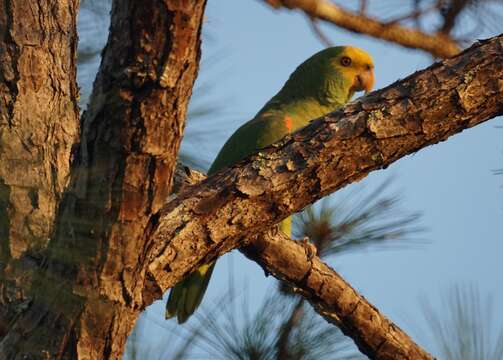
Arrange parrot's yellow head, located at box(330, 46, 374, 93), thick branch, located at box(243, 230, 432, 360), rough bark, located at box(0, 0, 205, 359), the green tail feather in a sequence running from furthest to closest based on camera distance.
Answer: parrot's yellow head, located at box(330, 46, 374, 93) → the green tail feather → thick branch, located at box(243, 230, 432, 360) → rough bark, located at box(0, 0, 205, 359)

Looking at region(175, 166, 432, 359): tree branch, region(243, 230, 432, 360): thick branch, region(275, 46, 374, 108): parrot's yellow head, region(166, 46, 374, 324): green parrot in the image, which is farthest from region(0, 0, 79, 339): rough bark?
region(275, 46, 374, 108): parrot's yellow head

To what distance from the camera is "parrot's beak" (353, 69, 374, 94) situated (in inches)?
166

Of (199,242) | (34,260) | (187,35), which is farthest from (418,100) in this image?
(34,260)

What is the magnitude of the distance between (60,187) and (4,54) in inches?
16.6

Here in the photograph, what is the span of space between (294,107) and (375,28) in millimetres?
517

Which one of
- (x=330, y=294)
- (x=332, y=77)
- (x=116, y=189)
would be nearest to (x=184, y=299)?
(x=330, y=294)

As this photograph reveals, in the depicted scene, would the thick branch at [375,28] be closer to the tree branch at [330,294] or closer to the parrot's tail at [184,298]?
the parrot's tail at [184,298]

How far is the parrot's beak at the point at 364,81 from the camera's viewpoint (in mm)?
4207

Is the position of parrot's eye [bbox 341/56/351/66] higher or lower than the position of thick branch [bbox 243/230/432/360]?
higher

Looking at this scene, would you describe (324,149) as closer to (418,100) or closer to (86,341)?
(418,100)

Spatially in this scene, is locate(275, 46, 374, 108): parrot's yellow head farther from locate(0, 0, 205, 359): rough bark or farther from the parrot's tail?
locate(0, 0, 205, 359): rough bark

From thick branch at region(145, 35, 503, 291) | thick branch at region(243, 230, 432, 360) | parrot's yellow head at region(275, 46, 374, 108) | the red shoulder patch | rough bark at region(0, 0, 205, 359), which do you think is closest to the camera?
rough bark at region(0, 0, 205, 359)

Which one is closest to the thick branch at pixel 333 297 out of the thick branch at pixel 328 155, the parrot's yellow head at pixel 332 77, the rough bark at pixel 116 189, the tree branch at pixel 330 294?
the tree branch at pixel 330 294

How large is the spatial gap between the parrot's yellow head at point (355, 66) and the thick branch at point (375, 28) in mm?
392
